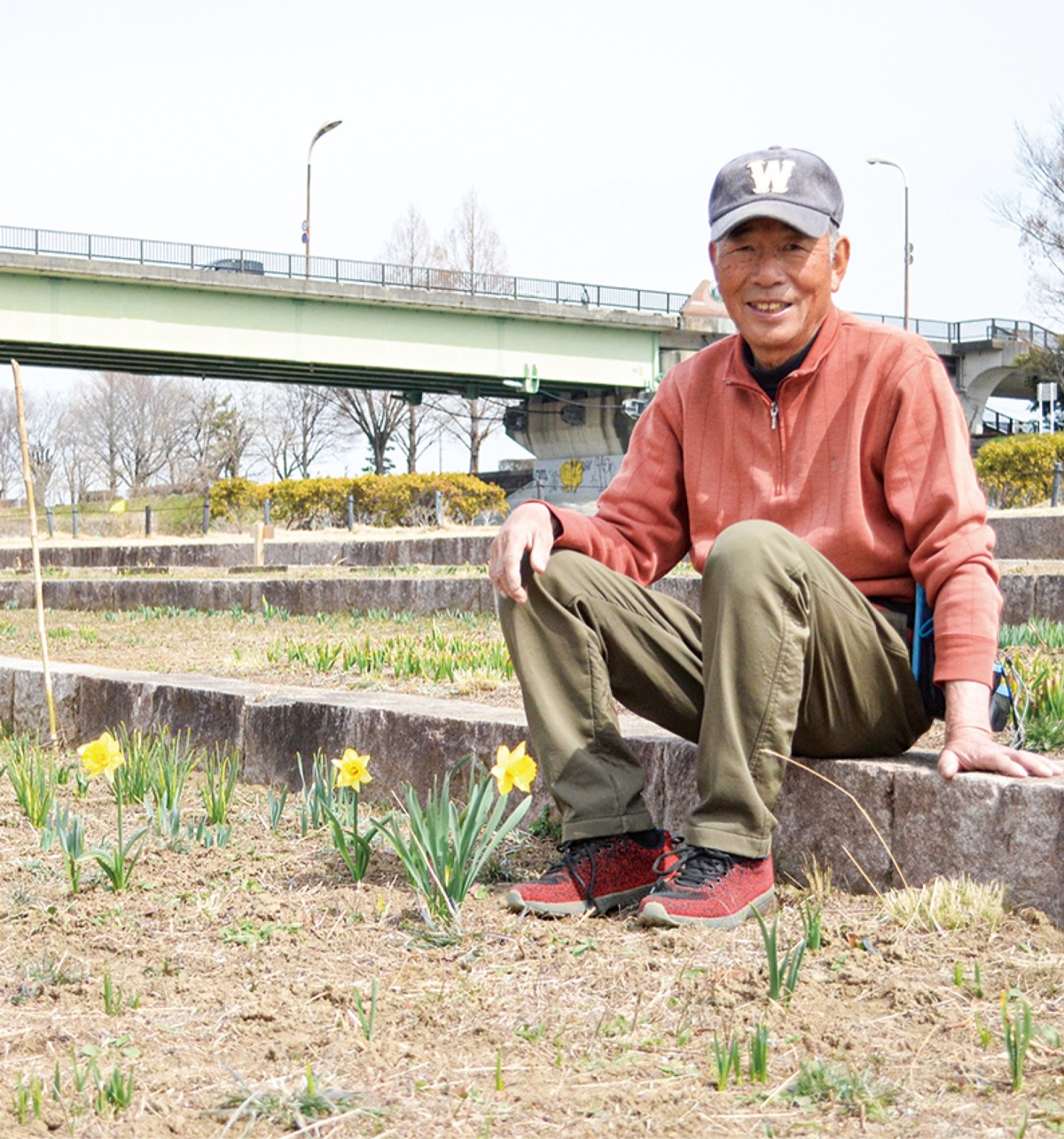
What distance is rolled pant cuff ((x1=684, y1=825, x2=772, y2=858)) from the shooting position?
8.57 feet

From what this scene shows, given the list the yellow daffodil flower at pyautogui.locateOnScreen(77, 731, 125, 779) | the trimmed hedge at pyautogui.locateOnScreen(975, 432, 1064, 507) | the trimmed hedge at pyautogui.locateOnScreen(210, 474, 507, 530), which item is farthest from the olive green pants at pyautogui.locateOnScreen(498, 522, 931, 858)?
the trimmed hedge at pyautogui.locateOnScreen(210, 474, 507, 530)

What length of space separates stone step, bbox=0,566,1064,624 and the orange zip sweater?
4.88 meters

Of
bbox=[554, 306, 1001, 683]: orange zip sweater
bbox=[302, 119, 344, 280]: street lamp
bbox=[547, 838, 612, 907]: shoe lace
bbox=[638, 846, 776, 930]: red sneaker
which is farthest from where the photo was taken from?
bbox=[302, 119, 344, 280]: street lamp

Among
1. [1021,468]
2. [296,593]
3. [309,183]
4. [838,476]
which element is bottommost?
[296,593]

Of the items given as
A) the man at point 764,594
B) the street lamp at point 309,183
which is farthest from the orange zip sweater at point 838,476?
the street lamp at point 309,183

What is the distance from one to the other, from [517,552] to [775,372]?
677mm

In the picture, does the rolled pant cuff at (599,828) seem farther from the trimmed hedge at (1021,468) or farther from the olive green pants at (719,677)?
the trimmed hedge at (1021,468)

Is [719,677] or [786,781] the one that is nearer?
[719,677]

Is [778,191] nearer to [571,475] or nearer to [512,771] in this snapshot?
[512,771]

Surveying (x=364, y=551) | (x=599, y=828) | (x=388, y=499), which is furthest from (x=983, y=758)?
(x=388, y=499)

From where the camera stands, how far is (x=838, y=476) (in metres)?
2.87

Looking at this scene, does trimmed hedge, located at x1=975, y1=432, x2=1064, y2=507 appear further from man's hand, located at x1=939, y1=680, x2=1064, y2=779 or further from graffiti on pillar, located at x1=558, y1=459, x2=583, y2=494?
graffiti on pillar, located at x1=558, y1=459, x2=583, y2=494

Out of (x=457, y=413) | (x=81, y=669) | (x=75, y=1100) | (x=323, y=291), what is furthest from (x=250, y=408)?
(x=75, y=1100)

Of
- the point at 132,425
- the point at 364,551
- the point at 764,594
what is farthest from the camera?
the point at 132,425
